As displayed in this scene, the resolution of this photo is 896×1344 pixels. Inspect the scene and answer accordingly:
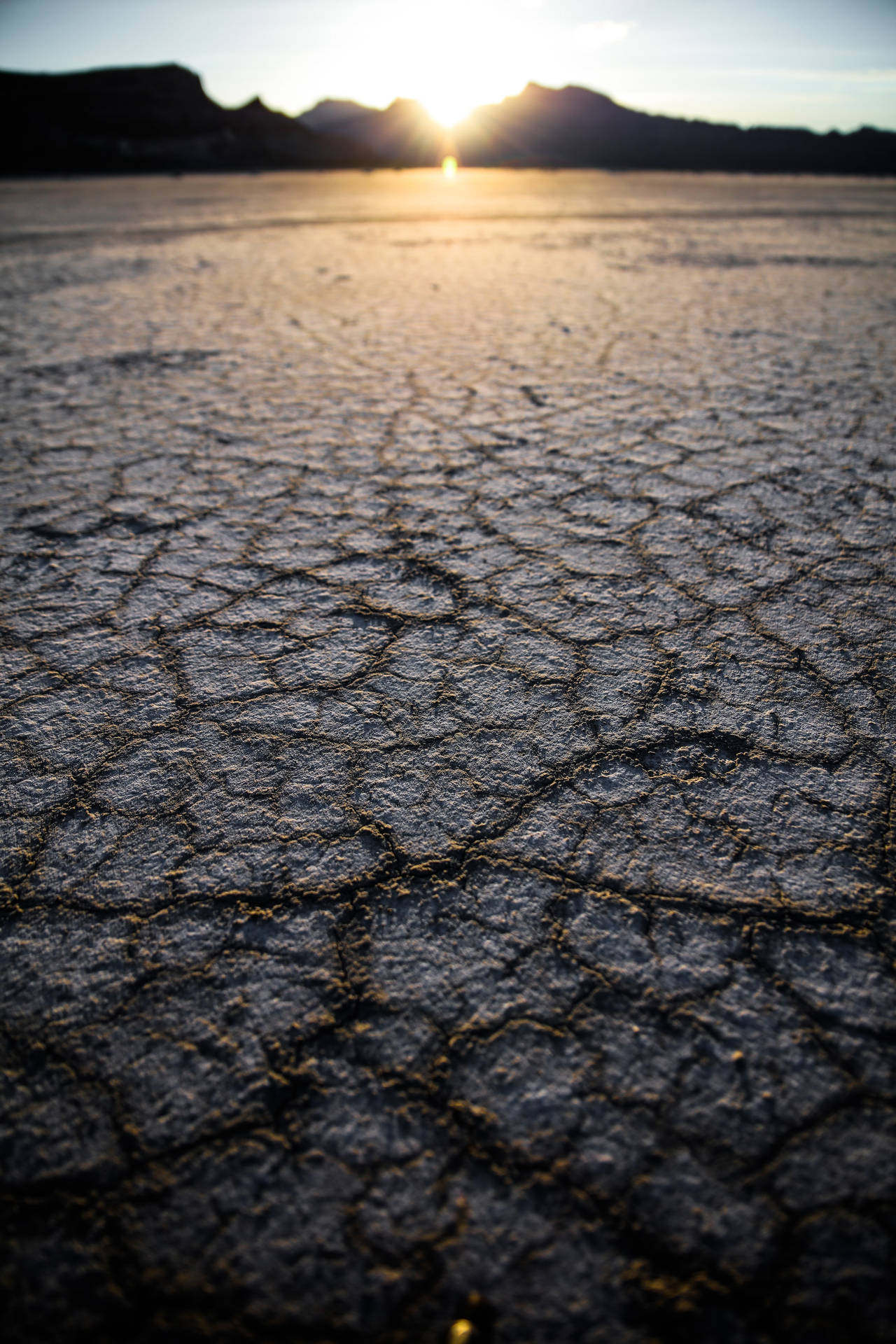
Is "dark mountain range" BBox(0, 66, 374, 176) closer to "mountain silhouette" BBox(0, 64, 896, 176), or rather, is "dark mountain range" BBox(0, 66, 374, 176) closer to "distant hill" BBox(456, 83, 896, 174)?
"mountain silhouette" BBox(0, 64, 896, 176)

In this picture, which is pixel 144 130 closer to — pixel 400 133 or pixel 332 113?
pixel 400 133

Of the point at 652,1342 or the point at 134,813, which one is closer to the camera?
the point at 652,1342

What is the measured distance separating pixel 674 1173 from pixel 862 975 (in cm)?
38

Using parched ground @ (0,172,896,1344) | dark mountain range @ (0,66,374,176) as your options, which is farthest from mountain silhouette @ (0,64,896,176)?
parched ground @ (0,172,896,1344)

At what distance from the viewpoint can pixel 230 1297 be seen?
0.66m

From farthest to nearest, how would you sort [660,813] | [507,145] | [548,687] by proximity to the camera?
[507,145] < [548,687] < [660,813]

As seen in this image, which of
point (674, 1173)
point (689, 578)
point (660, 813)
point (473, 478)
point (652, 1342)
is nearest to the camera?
point (652, 1342)

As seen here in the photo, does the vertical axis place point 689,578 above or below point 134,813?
above

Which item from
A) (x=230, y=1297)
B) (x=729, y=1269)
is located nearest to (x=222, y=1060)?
(x=230, y=1297)

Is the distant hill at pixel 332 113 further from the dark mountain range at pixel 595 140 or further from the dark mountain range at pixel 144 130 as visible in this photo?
the dark mountain range at pixel 144 130

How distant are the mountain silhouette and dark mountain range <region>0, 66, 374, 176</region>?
76 mm

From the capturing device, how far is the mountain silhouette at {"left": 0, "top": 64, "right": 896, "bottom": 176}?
24.1 m

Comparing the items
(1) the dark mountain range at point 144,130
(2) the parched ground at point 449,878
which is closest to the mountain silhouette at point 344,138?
(1) the dark mountain range at point 144,130

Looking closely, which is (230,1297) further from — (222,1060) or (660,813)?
(660,813)
